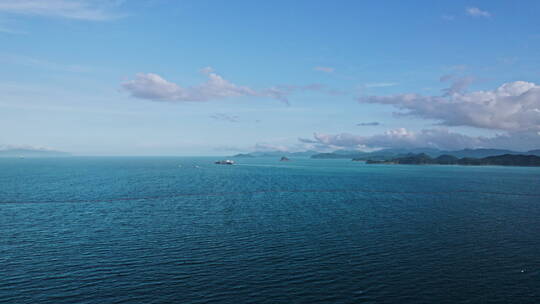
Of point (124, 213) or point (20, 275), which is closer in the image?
point (20, 275)

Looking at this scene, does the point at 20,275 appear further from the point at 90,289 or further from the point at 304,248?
the point at 304,248

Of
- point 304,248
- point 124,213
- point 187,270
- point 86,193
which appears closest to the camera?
point 187,270

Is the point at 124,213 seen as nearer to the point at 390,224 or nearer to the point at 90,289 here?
the point at 90,289

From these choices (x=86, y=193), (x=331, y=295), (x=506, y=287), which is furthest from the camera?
(x=86, y=193)

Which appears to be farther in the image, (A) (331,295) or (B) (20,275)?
(B) (20,275)

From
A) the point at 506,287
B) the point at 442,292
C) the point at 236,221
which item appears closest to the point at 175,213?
the point at 236,221

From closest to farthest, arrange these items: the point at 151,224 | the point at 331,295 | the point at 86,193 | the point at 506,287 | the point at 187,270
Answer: the point at 331,295 < the point at 506,287 < the point at 187,270 < the point at 151,224 < the point at 86,193

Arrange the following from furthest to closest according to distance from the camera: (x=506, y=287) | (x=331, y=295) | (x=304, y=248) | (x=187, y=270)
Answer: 1. (x=304, y=248)
2. (x=187, y=270)
3. (x=506, y=287)
4. (x=331, y=295)

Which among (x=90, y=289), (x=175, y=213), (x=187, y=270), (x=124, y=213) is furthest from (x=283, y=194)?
(x=90, y=289)
